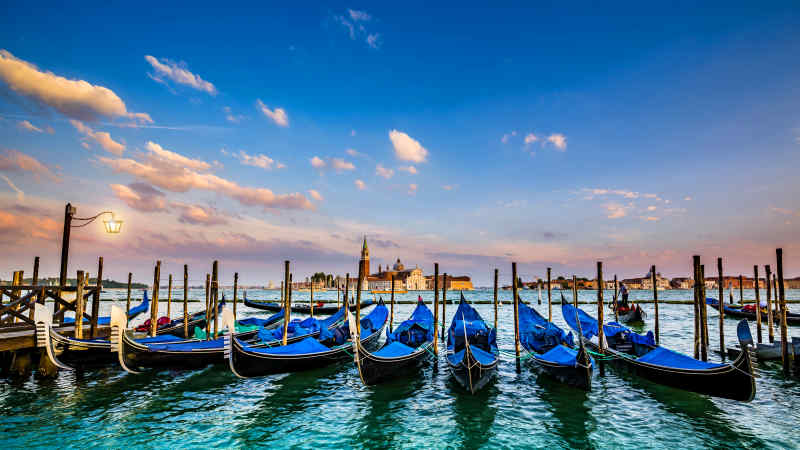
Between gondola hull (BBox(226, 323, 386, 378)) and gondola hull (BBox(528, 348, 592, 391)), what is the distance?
518 centimetres

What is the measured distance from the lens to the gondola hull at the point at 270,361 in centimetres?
864

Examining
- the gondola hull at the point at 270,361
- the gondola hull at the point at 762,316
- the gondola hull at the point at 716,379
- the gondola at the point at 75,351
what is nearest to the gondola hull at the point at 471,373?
the gondola hull at the point at 716,379

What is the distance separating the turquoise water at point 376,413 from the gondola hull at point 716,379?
362 millimetres

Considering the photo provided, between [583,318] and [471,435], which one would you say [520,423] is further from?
[583,318]

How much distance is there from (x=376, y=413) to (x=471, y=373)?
6.83ft

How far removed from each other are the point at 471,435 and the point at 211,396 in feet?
17.6

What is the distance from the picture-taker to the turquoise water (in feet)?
20.0

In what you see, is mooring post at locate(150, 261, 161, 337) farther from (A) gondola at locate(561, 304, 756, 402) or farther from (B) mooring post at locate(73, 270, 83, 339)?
(A) gondola at locate(561, 304, 756, 402)

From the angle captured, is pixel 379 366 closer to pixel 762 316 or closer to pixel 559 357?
pixel 559 357

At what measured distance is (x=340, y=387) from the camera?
8.98m

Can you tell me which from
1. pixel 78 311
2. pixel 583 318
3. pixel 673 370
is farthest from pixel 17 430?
pixel 583 318

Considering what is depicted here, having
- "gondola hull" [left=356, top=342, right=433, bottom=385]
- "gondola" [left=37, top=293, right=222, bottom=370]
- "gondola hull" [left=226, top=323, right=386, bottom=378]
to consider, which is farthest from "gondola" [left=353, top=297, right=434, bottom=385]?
"gondola" [left=37, top=293, right=222, bottom=370]

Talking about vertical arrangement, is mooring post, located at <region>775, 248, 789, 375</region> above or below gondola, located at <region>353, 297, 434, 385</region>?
above

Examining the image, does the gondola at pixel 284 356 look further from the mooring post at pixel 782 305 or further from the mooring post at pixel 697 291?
the mooring post at pixel 782 305
